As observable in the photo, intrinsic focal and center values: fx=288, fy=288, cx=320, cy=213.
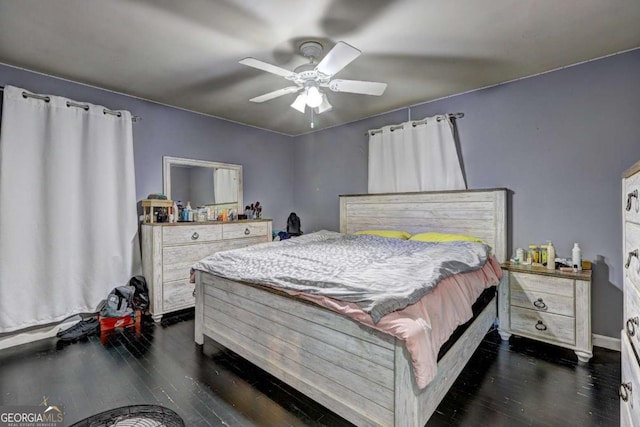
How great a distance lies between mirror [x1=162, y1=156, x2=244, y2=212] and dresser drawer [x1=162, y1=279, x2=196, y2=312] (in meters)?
1.02

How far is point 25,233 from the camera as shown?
2.58 m

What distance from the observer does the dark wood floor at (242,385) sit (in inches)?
65.5

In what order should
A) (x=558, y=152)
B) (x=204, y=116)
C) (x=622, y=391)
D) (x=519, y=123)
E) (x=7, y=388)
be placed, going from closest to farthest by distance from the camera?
1. (x=622, y=391)
2. (x=7, y=388)
3. (x=558, y=152)
4. (x=519, y=123)
5. (x=204, y=116)

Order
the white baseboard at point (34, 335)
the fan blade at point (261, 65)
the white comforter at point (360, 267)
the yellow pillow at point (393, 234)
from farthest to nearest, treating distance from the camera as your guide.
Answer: the yellow pillow at point (393, 234) → the white baseboard at point (34, 335) → the fan blade at point (261, 65) → the white comforter at point (360, 267)

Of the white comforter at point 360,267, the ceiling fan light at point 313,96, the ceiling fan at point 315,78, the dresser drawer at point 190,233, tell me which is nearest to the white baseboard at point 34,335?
the dresser drawer at point 190,233

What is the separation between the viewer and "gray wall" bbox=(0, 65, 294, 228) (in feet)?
9.60

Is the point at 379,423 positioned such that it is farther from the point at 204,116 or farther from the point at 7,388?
the point at 204,116

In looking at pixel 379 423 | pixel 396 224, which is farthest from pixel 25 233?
pixel 396 224

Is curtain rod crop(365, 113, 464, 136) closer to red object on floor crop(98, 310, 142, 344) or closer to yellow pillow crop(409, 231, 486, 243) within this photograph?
yellow pillow crop(409, 231, 486, 243)

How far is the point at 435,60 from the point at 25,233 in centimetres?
394

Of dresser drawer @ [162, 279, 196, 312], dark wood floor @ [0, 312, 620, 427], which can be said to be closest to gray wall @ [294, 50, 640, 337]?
dark wood floor @ [0, 312, 620, 427]

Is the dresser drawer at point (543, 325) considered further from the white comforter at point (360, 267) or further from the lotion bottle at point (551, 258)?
the white comforter at point (360, 267)

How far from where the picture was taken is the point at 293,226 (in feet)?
15.2

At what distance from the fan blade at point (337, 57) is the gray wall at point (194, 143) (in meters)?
2.43
